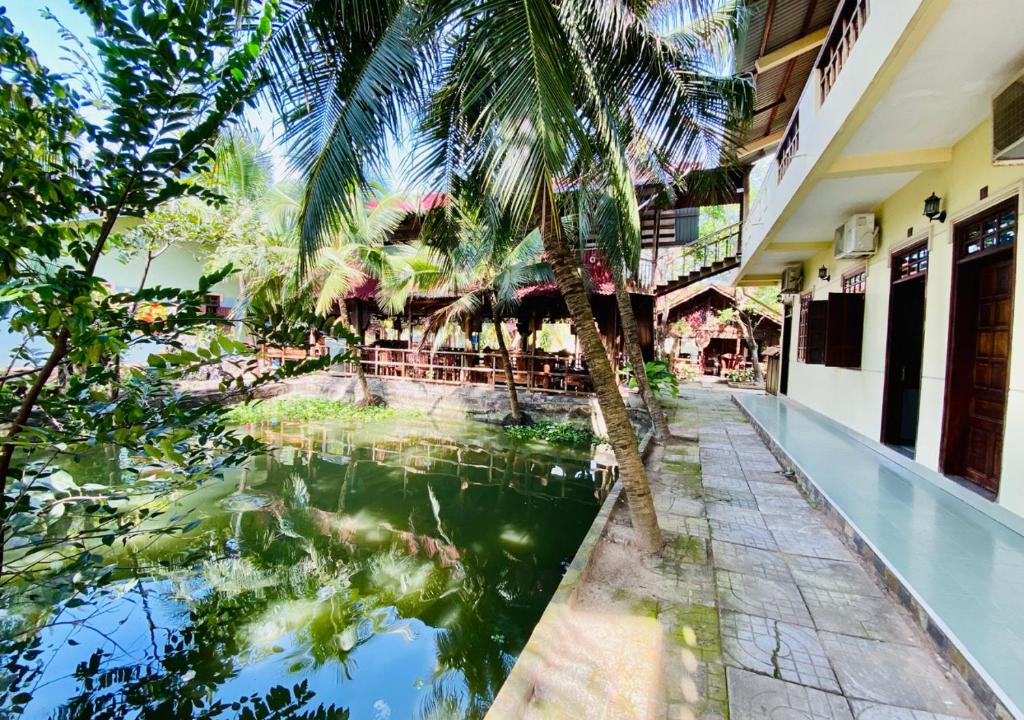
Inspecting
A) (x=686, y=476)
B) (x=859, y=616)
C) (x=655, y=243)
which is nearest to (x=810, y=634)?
(x=859, y=616)

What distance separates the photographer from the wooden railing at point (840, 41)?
3693mm

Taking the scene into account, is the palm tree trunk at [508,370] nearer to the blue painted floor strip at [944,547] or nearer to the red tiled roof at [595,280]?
the red tiled roof at [595,280]

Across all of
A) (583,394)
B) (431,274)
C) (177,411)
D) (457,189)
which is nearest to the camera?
(177,411)

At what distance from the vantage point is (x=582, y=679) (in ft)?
7.04

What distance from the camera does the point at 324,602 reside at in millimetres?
3756

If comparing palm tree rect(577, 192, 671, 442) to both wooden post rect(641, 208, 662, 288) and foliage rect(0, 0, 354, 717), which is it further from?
wooden post rect(641, 208, 662, 288)

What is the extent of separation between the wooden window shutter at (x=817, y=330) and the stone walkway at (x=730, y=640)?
138 inches

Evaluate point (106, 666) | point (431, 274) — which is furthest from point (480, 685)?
point (431, 274)

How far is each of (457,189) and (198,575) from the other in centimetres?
444

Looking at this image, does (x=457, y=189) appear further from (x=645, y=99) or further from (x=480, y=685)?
(x=480, y=685)

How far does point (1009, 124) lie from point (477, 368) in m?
10.5

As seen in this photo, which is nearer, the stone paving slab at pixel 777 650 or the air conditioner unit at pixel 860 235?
the stone paving slab at pixel 777 650

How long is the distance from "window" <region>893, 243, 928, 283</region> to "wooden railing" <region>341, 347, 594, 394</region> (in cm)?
616

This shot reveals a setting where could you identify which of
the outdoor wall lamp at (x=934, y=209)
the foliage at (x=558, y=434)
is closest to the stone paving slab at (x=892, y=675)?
the outdoor wall lamp at (x=934, y=209)
